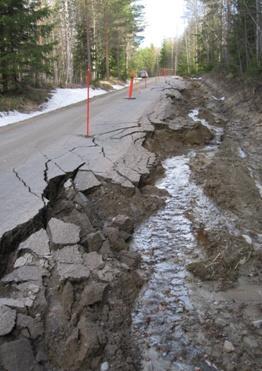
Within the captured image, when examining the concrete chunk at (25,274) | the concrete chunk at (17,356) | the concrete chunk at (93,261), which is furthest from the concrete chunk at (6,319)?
the concrete chunk at (93,261)

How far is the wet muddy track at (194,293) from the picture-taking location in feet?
11.3

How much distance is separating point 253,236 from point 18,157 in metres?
4.93

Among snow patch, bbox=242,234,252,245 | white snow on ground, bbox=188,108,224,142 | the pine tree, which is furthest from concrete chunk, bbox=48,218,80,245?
the pine tree

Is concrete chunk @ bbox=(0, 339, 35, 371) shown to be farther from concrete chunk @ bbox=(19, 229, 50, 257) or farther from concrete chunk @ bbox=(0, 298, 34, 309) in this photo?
concrete chunk @ bbox=(19, 229, 50, 257)

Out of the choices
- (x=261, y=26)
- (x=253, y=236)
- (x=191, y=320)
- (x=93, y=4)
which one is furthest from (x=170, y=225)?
(x=93, y=4)

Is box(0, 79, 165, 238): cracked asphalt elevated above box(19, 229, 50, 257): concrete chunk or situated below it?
above

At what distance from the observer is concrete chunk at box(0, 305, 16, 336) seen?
10.6 feet

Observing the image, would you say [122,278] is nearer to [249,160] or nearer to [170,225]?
[170,225]

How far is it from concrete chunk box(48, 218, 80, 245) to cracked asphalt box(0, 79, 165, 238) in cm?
35

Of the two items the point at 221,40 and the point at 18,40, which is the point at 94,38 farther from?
the point at 18,40

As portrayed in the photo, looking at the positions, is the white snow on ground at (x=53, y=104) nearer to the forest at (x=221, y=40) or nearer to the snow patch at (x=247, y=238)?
the forest at (x=221, y=40)

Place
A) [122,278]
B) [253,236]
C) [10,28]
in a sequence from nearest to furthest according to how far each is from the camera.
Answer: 1. [122,278]
2. [253,236]
3. [10,28]

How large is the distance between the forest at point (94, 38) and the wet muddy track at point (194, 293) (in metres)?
9.77

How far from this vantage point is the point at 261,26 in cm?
1688
